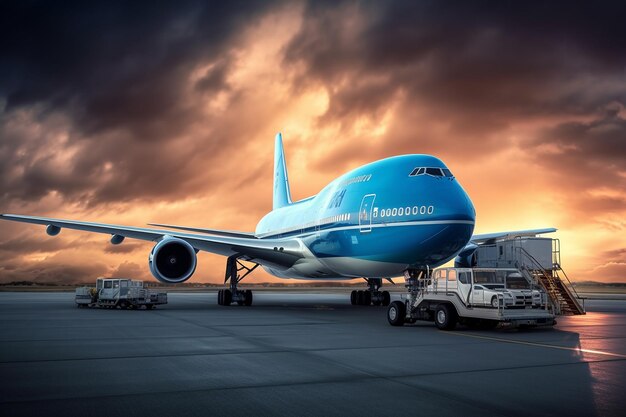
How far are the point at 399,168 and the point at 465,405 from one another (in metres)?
14.1

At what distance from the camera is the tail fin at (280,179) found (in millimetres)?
40719

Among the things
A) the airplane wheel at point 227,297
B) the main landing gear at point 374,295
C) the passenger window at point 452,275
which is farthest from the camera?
the main landing gear at point 374,295

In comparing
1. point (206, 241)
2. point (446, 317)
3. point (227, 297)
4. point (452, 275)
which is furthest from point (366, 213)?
point (227, 297)

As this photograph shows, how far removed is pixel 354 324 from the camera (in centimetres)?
1689

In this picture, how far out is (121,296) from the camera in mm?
25281

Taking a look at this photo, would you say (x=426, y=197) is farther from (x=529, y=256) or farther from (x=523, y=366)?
(x=523, y=366)

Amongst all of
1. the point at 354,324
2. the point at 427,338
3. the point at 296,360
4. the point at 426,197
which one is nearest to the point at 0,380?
the point at 296,360

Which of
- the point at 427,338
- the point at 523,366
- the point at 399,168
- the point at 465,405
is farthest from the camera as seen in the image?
the point at 399,168

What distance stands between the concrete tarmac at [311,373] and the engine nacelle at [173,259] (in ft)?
29.1

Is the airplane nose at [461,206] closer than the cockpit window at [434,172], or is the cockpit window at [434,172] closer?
the airplane nose at [461,206]

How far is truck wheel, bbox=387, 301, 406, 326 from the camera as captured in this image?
16156mm

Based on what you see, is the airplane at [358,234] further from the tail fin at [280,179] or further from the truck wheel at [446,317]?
the tail fin at [280,179]

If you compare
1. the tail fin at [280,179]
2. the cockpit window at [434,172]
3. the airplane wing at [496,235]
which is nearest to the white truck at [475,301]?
the cockpit window at [434,172]

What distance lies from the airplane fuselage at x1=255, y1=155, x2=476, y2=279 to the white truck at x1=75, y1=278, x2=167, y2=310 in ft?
24.3
